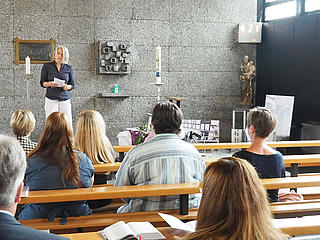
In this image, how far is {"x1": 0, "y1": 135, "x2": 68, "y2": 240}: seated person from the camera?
1.51m

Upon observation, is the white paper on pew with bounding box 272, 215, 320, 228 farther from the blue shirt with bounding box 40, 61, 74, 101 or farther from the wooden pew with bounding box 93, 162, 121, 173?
the blue shirt with bounding box 40, 61, 74, 101

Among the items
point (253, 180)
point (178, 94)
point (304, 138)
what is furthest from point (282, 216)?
point (178, 94)

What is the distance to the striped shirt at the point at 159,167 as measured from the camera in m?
3.06

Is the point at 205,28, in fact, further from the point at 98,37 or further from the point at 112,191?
the point at 112,191

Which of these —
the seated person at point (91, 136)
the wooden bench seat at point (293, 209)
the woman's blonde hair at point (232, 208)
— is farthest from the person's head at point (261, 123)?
the woman's blonde hair at point (232, 208)

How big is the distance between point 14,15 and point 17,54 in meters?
0.72

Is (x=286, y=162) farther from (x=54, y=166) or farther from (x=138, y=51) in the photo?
(x=138, y=51)

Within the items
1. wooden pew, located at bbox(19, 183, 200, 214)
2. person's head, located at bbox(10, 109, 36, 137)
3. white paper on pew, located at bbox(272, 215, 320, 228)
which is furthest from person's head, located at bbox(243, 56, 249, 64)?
white paper on pew, located at bbox(272, 215, 320, 228)

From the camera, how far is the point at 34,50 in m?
9.22

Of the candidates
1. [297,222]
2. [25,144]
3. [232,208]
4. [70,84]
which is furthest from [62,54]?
[232,208]

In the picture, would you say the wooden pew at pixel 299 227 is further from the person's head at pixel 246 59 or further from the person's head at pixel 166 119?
the person's head at pixel 246 59

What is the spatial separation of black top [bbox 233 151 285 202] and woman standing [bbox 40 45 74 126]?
4748 millimetres

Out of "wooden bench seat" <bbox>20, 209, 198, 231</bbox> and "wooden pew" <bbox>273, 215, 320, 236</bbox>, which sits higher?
"wooden pew" <bbox>273, 215, 320, 236</bbox>

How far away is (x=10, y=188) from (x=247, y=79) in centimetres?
881
